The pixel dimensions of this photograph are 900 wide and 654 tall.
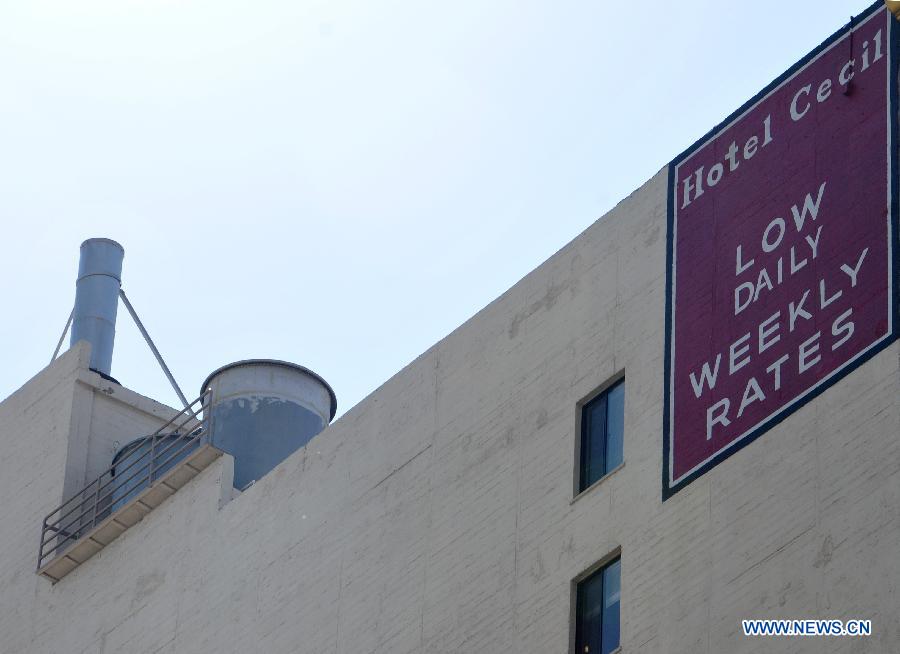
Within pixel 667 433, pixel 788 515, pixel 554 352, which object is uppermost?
pixel 554 352

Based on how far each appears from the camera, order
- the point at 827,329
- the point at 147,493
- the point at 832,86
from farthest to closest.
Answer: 1. the point at 147,493
2. the point at 832,86
3. the point at 827,329

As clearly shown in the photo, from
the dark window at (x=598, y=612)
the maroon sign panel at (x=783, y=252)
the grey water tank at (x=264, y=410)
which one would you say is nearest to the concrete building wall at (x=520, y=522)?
the dark window at (x=598, y=612)

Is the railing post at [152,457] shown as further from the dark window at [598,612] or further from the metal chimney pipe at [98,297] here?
the dark window at [598,612]

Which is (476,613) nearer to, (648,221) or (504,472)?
(504,472)

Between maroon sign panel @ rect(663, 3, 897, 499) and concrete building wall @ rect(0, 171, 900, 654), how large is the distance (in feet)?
1.57

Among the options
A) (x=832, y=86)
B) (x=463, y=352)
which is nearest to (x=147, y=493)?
(x=463, y=352)

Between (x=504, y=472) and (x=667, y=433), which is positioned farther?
(x=504, y=472)

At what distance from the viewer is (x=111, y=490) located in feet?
149

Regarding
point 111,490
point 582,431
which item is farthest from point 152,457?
point 582,431

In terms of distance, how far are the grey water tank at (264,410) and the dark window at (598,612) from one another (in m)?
12.7

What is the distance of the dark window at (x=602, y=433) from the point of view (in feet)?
110

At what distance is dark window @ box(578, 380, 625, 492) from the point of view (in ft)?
110

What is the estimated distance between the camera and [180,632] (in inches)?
1609

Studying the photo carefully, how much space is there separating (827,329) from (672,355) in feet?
10.2
